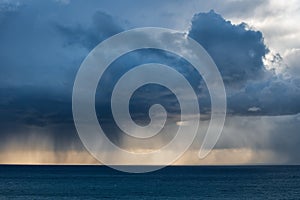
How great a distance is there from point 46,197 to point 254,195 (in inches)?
2793

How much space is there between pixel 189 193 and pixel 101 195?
32081 mm

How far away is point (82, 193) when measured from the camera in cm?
17575

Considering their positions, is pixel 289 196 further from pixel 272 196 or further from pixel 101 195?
pixel 101 195

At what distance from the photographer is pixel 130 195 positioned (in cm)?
16925

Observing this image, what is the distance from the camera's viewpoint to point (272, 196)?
6437 inches

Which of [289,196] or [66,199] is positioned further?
[289,196]

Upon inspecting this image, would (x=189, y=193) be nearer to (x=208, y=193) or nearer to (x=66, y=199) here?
(x=208, y=193)

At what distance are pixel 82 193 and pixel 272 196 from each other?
220 ft

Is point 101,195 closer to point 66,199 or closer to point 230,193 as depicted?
point 66,199

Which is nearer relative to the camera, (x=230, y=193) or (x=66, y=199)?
(x=66, y=199)

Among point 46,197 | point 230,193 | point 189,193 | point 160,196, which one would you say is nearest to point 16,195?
point 46,197

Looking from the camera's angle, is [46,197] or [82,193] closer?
[46,197]

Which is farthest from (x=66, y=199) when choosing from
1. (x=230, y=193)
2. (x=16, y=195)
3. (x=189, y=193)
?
(x=230, y=193)

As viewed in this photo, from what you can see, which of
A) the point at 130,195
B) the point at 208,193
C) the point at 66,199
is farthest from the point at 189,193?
the point at 66,199
